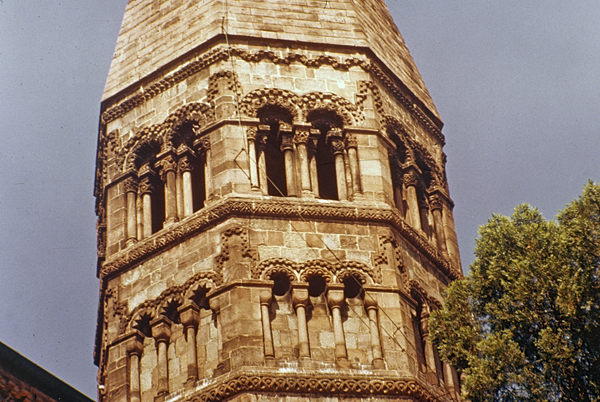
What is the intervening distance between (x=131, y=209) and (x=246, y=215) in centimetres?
314

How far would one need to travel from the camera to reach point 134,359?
28297mm

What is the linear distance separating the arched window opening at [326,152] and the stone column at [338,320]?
2904 mm

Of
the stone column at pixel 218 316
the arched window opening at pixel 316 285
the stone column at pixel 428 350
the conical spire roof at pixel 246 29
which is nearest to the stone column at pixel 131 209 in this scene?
the conical spire roof at pixel 246 29

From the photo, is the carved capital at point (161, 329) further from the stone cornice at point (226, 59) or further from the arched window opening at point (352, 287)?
the stone cornice at point (226, 59)

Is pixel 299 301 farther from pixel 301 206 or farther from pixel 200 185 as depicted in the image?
pixel 200 185

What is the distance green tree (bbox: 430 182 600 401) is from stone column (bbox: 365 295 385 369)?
189 cm

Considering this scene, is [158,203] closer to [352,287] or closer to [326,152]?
[326,152]

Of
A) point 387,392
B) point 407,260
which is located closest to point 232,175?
point 407,260

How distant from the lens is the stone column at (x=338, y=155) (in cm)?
3009

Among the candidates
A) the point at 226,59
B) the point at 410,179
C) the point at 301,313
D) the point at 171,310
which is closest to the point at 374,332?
the point at 301,313

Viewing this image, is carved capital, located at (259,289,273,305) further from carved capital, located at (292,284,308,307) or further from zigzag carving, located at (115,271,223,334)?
zigzag carving, located at (115,271,223,334)

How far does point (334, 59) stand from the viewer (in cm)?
3195

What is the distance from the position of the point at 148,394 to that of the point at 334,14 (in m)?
9.75

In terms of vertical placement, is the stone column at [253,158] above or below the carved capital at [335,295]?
above
